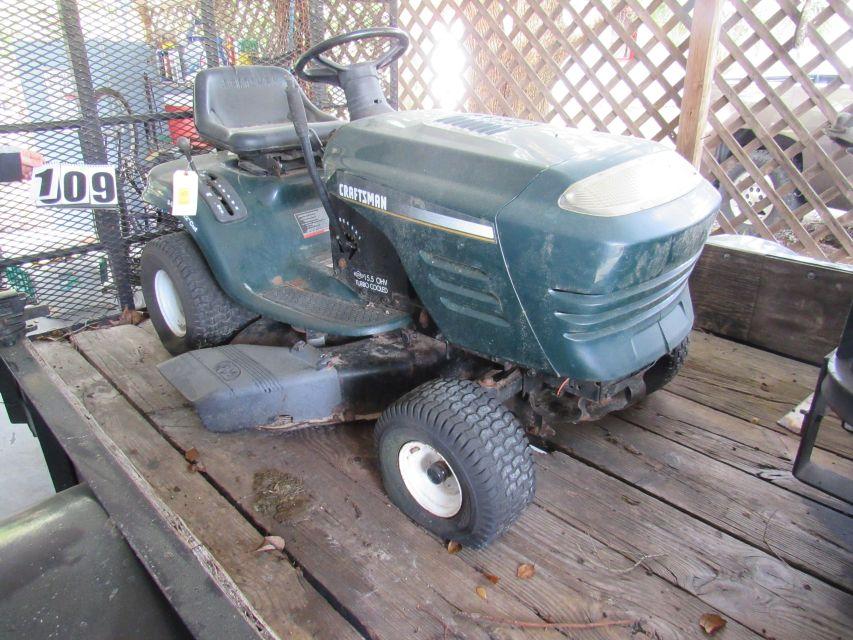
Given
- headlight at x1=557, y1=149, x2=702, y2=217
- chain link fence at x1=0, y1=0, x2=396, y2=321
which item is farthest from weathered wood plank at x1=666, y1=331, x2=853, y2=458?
chain link fence at x1=0, y1=0, x2=396, y2=321

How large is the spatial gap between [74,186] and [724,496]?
1999 millimetres

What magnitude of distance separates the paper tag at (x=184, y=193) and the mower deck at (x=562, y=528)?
57 cm

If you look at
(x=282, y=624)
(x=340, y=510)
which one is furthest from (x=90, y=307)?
(x=282, y=624)

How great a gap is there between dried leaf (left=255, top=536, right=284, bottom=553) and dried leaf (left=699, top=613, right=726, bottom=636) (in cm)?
84

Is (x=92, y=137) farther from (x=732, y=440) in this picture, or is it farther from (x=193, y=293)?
(x=732, y=440)

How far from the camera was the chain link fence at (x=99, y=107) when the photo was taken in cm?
217

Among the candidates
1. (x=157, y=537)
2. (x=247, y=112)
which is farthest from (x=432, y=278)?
(x=247, y=112)

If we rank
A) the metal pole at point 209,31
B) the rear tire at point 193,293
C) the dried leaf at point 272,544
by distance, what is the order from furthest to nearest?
the metal pole at point 209,31, the rear tire at point 193,293, the dried leaf at point 272,544

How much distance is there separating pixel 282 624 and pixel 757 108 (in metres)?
3.23

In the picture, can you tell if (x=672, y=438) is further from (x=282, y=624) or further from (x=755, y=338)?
(x=282, y=624)

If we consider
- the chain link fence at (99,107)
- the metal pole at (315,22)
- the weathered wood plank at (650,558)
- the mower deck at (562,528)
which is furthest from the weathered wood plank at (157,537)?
the metal pole at (315,22)

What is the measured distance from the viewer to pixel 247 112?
6.73 ft

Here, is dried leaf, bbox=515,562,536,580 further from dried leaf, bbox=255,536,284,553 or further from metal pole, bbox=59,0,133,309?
metal pole, bbox=59,0,133,309

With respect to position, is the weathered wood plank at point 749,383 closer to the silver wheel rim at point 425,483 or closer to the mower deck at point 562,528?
the mower deck at point 562,528
